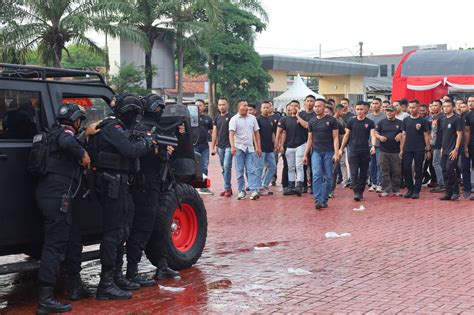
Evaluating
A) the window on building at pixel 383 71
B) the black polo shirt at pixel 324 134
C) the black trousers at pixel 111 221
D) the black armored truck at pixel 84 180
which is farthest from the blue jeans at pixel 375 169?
the window on building at pixel 383 71

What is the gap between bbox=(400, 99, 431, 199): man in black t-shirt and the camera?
1397 centimetres

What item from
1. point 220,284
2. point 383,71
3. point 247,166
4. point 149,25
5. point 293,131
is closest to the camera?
point 220,284

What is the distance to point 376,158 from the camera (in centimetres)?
1552

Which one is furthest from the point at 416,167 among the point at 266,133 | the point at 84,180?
the point at 84,180

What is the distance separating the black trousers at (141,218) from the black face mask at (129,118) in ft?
1.95

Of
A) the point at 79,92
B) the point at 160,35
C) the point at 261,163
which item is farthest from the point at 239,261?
the point at 160,35

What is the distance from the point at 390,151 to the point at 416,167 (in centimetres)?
60

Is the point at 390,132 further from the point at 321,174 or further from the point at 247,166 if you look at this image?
the point at 247,166

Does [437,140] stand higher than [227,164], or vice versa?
[437,140]

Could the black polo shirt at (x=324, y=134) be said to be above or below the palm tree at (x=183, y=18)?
below

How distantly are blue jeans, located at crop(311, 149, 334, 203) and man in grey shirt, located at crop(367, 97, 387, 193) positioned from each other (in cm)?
269

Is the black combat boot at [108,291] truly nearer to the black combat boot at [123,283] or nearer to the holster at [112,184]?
the black combat boot at [123,283]

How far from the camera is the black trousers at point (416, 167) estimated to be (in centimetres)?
1402

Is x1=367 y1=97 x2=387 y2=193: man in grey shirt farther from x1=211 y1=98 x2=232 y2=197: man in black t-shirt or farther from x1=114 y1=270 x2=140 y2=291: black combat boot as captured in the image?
x1=114 y1=270 x2=140 y2=291: black combat boot
